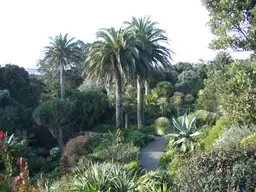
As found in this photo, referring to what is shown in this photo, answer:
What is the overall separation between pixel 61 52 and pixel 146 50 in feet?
41.2

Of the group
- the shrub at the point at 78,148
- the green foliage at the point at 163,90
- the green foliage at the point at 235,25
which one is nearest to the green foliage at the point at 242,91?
the green foliage at the point at 235,25

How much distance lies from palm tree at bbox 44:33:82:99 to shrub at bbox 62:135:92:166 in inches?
611

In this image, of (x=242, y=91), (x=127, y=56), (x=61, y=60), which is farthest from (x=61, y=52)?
(x=242, y=91)

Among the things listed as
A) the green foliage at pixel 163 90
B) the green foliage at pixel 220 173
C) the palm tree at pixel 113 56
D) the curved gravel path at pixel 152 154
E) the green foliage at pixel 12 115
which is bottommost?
the curved gravel path at pixel 152 154

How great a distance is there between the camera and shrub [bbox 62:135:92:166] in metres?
16.4

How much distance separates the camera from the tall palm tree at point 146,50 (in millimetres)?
22527

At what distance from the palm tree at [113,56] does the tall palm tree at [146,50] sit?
1.20m

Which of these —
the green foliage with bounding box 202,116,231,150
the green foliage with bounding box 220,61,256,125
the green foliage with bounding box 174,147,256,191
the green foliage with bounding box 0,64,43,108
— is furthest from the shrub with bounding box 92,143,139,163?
the green foliage with bounding box 0,64,43,108

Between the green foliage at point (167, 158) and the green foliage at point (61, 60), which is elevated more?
the green foliage at point (61, 60)

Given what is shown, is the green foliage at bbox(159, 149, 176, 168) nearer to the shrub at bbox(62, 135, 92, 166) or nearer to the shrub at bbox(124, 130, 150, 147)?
the shrub at bbox(124, 130, 150, 147)

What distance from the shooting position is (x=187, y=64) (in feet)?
155

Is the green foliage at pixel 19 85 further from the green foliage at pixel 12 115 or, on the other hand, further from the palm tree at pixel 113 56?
the palm tree at pixel 113 56

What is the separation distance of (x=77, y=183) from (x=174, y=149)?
7511mm

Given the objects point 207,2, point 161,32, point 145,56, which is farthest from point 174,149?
point 161,32
